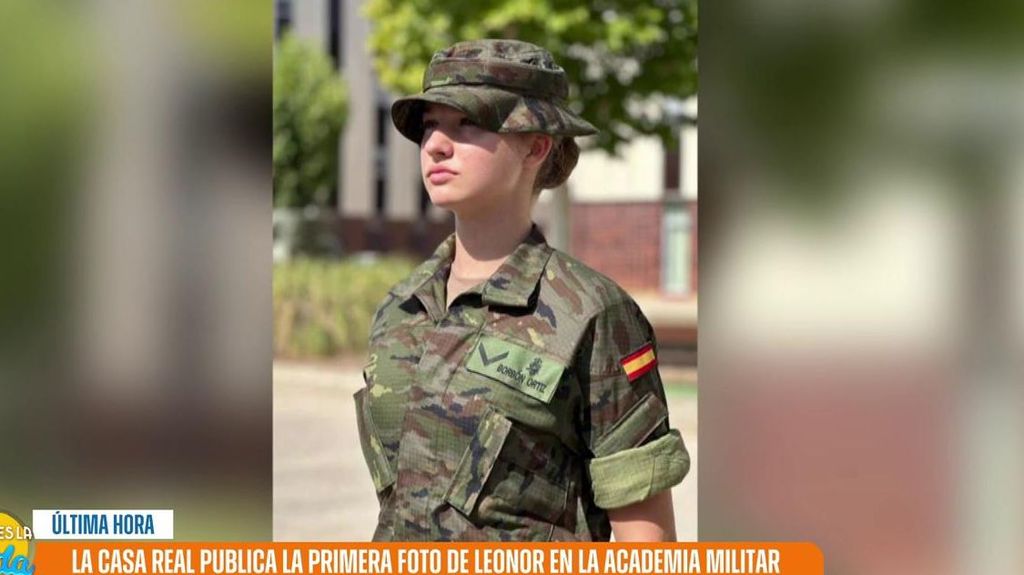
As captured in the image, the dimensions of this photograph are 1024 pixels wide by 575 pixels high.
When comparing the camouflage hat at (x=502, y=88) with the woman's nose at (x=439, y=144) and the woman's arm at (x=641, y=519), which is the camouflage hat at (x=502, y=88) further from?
the woman's arm at (x=641, y=519)

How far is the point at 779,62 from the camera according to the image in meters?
2.65

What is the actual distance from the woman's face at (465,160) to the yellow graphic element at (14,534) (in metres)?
1.31

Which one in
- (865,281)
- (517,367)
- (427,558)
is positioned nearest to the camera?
(517,367)

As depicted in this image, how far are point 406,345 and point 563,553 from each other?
0.45m

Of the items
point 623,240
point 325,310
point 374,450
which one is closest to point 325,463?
point 325,310

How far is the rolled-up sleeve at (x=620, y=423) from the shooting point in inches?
79.7

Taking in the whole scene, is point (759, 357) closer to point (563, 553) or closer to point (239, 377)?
point (563, 553)

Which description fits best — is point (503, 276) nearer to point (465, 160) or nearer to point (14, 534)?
point (465, 160)

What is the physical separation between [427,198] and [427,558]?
1394 cm

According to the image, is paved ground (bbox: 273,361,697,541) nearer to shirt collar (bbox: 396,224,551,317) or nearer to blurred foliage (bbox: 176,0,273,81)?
blurred foliage (bbox: 176,0,273,81)

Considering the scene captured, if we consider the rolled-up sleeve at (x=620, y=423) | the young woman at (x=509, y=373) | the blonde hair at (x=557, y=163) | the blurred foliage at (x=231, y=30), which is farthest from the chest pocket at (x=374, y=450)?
the blurred foliage at (x=231, y=30)

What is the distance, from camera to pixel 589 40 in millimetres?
10734

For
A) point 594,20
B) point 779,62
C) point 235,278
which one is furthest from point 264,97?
point 594,20

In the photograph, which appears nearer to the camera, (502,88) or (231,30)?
(502,88)
